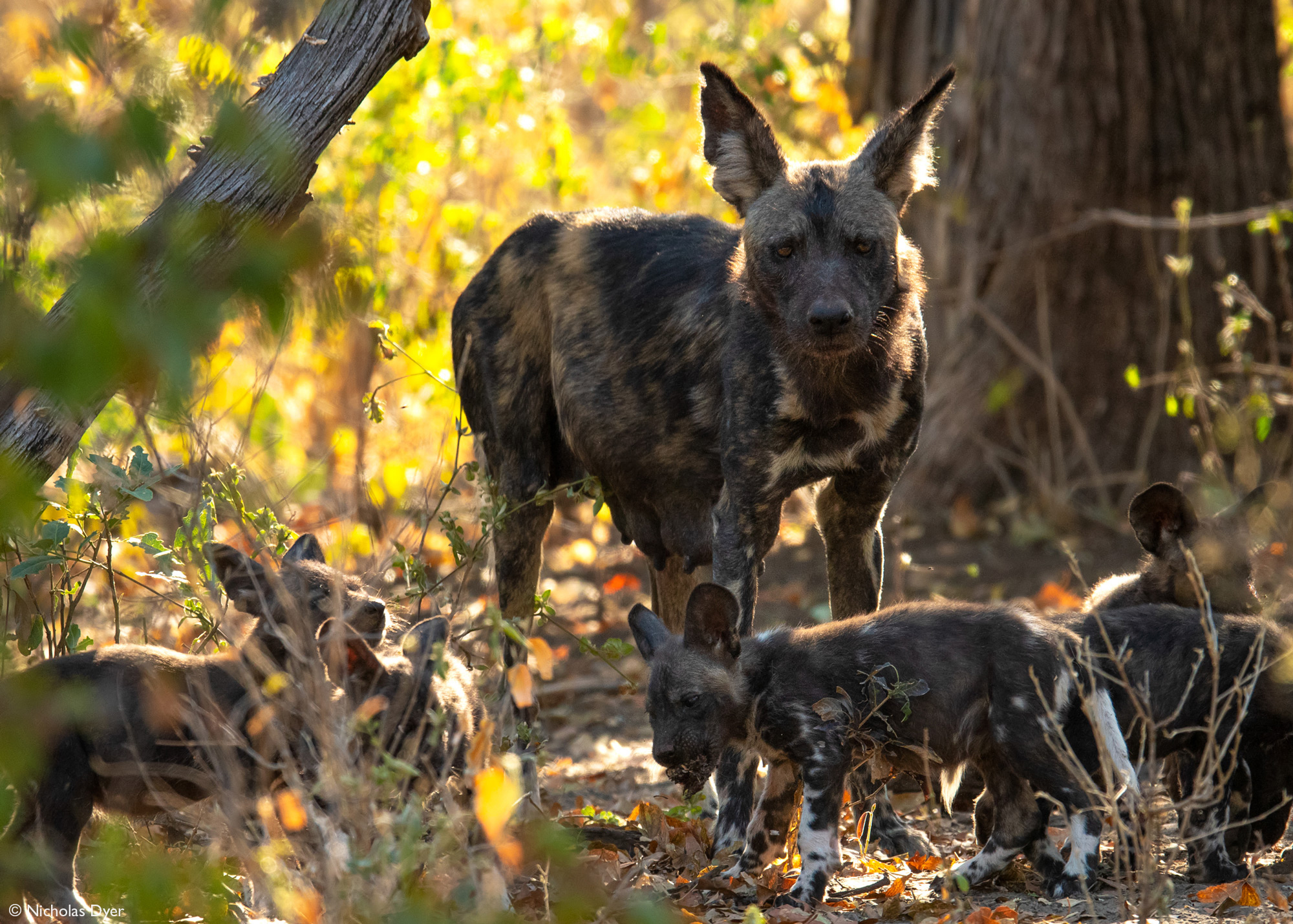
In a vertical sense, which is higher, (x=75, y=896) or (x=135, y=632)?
(x=135, y=632)

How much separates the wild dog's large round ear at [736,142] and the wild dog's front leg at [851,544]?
1.13m

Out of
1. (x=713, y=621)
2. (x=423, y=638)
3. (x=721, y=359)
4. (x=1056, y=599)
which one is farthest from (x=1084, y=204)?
(x=423, y=638)

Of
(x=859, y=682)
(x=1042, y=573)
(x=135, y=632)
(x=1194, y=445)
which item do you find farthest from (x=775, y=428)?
(x=1194, y=445)

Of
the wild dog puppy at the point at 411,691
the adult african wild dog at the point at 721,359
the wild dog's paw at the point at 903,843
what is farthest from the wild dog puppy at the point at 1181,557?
the wild dog puppy at the point at 411,691

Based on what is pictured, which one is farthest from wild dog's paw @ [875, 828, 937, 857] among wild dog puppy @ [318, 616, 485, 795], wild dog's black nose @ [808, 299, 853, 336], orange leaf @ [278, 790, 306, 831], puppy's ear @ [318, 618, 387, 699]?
orange leaf @ [278, 790, 306, 831]

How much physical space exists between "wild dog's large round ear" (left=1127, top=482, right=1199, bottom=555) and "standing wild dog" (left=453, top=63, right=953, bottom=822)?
0.88m

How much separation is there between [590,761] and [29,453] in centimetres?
338

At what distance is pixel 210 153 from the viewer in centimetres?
354

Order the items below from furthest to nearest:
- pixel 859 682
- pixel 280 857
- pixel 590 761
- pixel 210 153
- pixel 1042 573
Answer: pixel 1042 573 → pixel 590 761 → pixel 859 682 → pixel 210 153 → pixel 280 857

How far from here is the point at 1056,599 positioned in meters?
6.84

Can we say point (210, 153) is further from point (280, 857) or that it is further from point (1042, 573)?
point (1042, 573)

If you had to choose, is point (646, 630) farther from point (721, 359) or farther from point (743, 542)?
point (721, 359)

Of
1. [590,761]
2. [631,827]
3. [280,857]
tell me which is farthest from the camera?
[590,761]

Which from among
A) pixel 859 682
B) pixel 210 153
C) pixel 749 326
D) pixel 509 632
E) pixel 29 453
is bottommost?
pixel 859 682
